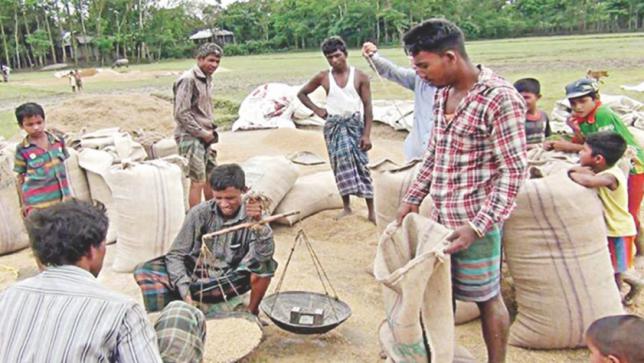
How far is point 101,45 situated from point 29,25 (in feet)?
20.6

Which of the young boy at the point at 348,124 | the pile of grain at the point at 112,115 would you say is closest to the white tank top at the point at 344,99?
the young boy at the point at 348,124

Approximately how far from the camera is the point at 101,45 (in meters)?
40.0

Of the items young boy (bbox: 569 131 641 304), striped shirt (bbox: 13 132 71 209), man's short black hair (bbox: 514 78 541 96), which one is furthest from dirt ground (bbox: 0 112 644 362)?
man's short black hair (bbox: 514 78 541 96)

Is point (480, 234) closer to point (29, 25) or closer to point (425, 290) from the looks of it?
point (425, 290)

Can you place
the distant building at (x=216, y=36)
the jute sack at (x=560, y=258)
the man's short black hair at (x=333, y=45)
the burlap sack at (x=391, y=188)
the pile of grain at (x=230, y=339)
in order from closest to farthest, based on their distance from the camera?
the pile of grain at (x=230, y=339), the jute sack at (x=560, y=258), the burlap sack at (x=391, y=188), the man's short black hair at (x=333, y=45), the distant building at (x=216, y=36)

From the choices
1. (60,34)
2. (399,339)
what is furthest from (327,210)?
(60,34)

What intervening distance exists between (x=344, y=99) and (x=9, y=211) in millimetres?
2669

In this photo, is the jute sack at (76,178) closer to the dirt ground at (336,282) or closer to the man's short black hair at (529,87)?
the dirt ground at (336,282)

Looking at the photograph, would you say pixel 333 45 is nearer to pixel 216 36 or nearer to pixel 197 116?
pixel 197 116

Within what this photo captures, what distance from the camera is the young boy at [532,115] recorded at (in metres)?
3.48

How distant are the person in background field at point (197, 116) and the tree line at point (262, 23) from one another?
116 ft

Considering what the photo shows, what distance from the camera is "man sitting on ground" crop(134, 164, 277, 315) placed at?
2.88 meters

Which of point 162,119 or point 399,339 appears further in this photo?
point 162,119

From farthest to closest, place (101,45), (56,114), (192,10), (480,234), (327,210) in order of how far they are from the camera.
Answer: (192,10)
(101,45)
(56,114)
(327,210)
(480,234)
